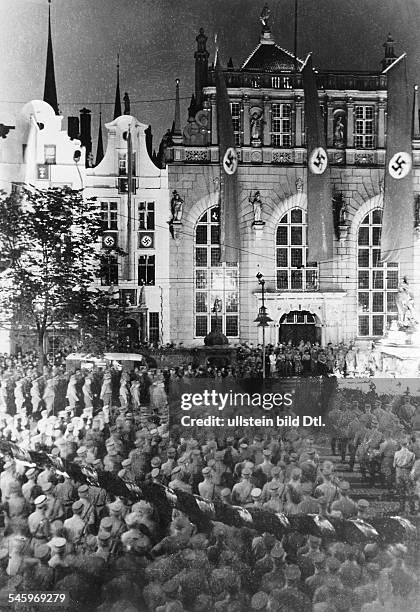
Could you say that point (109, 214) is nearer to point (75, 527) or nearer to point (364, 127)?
point (364, 127)

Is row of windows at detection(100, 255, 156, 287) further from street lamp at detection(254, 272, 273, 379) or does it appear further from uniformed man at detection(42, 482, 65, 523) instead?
uniformed man at detection(42, 482, 65, 523)

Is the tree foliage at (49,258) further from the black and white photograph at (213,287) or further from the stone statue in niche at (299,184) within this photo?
the stone statue in niche at (299,184)

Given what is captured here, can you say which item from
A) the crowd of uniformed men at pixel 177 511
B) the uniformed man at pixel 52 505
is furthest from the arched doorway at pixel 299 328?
the uniformed man at pixel 52 505

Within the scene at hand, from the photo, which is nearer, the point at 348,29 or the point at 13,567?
the point at 13,567

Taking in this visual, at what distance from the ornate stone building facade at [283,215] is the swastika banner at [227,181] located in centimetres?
3

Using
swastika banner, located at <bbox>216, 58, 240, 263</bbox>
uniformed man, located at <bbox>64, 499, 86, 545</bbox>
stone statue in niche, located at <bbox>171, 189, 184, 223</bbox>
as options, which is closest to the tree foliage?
stone statue in niche, located at <bbox>171, 189, 184, 223</bbox>

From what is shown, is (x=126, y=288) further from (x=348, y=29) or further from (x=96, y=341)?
(x=348, y=29)

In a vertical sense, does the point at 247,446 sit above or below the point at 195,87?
below

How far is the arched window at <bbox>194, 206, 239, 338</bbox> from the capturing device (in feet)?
14.2

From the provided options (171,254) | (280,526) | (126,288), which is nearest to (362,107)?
(171,254)

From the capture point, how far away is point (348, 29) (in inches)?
167

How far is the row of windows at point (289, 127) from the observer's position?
4.32 m

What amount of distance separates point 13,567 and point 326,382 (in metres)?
1.89

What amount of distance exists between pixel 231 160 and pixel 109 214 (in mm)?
744
